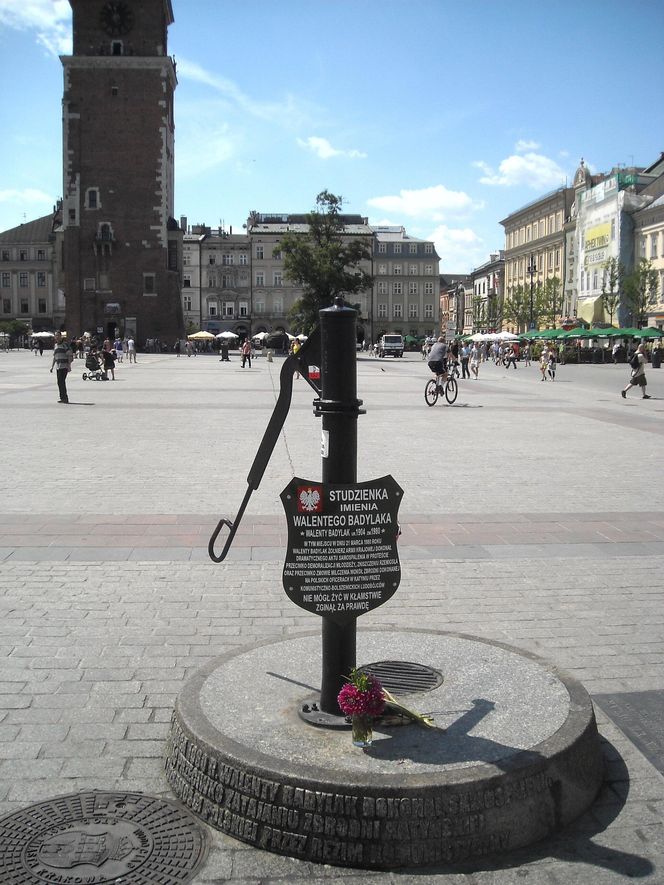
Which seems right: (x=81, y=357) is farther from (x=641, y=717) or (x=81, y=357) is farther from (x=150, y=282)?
(x=641, y=717)

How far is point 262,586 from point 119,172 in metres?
75.2

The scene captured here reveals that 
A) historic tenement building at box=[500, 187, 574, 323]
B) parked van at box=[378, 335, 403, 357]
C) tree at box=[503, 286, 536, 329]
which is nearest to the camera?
parked van at box=[378, 335, 403, 357]

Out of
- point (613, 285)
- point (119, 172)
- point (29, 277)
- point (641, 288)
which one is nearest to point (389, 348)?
point (613, 285)

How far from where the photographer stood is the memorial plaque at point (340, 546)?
3523mm

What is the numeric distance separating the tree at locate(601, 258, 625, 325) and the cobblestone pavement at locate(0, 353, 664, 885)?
6348 centimetres

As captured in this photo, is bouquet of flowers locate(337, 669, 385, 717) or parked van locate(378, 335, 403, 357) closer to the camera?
bouquet of flowers locate(337, 669, 385, 717)

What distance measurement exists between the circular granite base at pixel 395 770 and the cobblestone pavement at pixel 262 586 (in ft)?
0.28

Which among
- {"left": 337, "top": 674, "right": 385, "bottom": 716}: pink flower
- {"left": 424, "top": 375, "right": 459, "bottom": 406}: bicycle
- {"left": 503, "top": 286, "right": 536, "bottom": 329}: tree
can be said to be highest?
{"left": 503, "top": 286, "right": 536, "bottom": 329}: tree

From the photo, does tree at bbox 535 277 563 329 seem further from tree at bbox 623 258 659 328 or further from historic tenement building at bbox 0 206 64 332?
historic tenement building at bbox 0 206 64 332

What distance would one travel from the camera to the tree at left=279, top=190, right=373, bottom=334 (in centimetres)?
7325

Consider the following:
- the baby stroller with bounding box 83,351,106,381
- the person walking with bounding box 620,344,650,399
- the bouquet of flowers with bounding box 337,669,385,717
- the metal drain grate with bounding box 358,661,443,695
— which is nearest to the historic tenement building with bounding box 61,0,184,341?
the baby stroller with bounding box 83,351,106,381

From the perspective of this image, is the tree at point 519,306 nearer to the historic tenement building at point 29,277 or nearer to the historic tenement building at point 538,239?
the historic tenement building at point 538,239

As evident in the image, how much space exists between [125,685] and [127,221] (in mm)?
76503

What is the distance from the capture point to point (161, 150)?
75562mm
